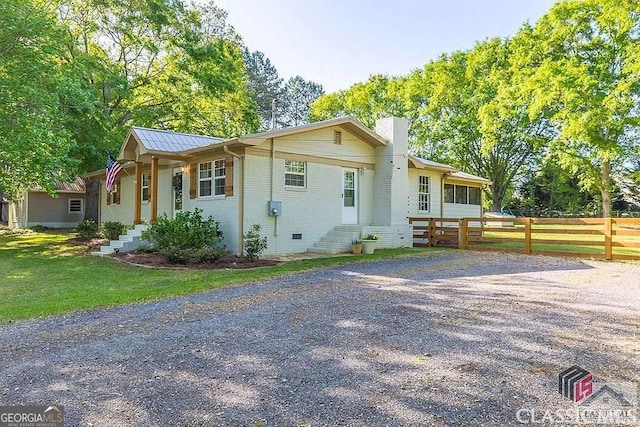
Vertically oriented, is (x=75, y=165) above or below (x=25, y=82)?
below

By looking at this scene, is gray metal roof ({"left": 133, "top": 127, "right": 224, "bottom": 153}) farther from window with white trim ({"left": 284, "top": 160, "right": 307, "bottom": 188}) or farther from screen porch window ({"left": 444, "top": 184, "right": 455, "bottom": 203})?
screen porch window ({"left": 444, "top": 184, "right": 455, "bottom": 203})

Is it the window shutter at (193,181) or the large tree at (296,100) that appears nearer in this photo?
the window shutter at (193,181)

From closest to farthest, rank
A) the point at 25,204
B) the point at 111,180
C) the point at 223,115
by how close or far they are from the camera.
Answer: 1. the point at 111,180
2. the point at 223,115
3. the point at 25,204

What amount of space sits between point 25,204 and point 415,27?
25.7 metres

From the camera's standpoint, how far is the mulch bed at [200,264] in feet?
34.1

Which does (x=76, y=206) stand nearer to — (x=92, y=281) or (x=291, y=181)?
(x=291, y=181)

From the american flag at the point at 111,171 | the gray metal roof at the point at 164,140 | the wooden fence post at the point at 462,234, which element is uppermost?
the gray metal roof at the point at 164,140

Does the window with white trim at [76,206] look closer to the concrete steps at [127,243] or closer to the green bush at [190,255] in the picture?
the concrete steps at [127,243]

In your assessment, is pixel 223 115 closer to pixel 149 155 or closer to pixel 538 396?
pixel 149 155

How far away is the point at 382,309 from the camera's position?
570 centimetres

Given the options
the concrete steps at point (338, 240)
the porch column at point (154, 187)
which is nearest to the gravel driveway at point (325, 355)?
the concrete steps at point (338, 240)

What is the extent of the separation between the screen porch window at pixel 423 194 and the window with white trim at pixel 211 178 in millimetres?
8769

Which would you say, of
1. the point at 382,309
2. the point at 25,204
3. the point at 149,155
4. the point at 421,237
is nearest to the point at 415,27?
the point at 421,237

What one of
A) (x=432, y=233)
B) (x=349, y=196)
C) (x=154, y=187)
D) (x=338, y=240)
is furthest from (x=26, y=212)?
(x=432, y=233)
